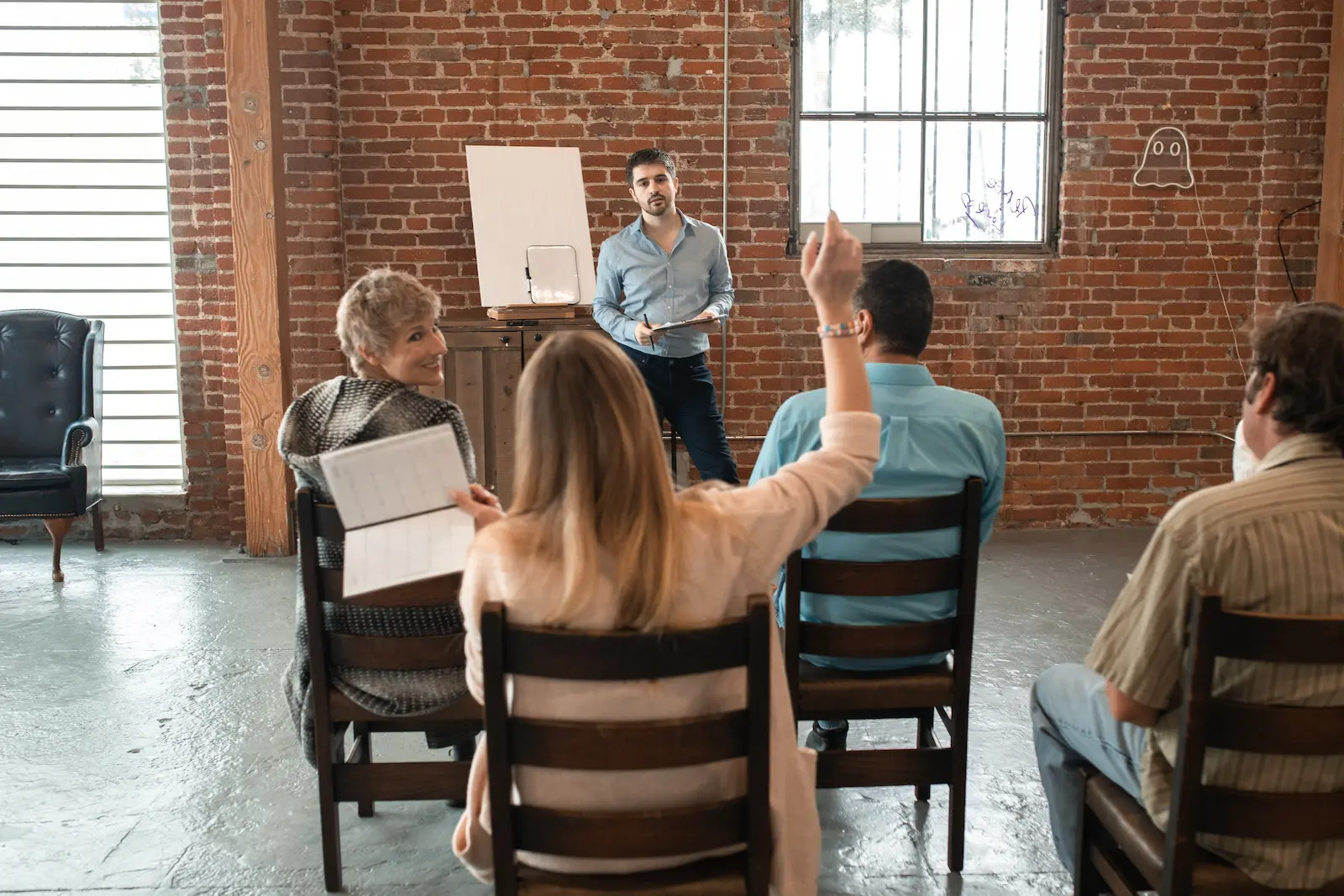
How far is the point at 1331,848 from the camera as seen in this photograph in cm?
162

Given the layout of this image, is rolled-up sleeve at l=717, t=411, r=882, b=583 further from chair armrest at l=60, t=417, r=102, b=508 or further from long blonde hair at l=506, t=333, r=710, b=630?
chair armrest at l=60, t=417, r=102, b=508

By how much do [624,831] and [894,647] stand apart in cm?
100

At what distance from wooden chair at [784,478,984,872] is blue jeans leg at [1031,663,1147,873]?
8.9 inches

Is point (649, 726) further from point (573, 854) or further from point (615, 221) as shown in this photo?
point (615, 221)

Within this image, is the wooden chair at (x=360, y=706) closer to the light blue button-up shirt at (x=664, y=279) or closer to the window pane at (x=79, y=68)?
the light blue button-up shirt at (x=664, y=279)

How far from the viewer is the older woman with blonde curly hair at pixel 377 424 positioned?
2.28 metres

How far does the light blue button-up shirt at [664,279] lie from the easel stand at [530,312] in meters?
0.30

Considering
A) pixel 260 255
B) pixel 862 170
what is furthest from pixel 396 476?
pixel 862 170

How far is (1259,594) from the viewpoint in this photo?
5.24 ft

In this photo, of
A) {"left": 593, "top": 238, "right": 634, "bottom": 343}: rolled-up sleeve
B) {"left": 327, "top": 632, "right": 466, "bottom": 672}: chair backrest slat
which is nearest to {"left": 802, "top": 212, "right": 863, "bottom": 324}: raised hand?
{"left": 327, "top": 632, "right": 466, "bottom": 672}: chair backrest slat

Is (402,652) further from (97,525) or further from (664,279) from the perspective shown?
(97,525)

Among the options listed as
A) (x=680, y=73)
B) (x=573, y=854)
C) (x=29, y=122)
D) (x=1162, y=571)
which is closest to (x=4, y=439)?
(x=29, y=122)

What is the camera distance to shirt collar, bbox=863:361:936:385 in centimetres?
251

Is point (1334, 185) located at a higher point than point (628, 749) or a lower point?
higher
